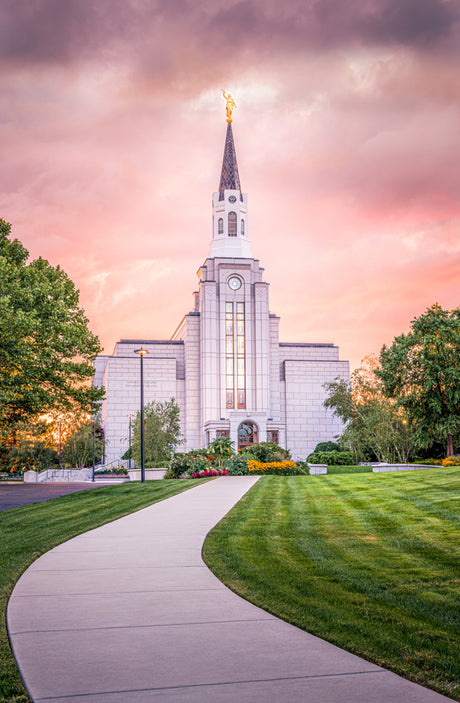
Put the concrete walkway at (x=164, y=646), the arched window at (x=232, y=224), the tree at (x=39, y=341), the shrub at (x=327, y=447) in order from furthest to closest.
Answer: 1. the arched window at (x=232, y=224)
2. the shrub at (x=327, y=447)
3. the tree at (x=39, y=341)
4. the concrete walkway at (x=164, y=646)

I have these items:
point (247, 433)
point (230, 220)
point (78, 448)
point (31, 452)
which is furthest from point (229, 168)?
point (31, 452)

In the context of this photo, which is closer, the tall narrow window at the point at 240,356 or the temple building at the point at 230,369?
the temple building at the point at 230,369

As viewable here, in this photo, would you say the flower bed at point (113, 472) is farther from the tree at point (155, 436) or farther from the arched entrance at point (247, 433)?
the arched entrance at point (247, 433)

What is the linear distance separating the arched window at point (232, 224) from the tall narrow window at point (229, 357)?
11630 mm

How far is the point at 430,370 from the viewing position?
3612 centimetres

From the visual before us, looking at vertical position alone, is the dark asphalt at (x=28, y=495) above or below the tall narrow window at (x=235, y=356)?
below

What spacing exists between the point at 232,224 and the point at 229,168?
28.6 feet

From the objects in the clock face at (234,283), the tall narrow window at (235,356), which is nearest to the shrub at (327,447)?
the tall narrow window at (235,356)

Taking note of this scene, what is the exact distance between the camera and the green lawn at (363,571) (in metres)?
4.85

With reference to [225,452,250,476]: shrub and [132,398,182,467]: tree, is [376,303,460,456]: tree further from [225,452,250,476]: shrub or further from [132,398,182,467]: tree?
[132,398,182,467]: tree

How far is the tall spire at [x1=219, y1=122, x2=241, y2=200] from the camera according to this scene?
83.2m

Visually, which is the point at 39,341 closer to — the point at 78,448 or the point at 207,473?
the point at 207,473

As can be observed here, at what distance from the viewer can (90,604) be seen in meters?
6.18

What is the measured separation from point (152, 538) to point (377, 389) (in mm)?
48158
